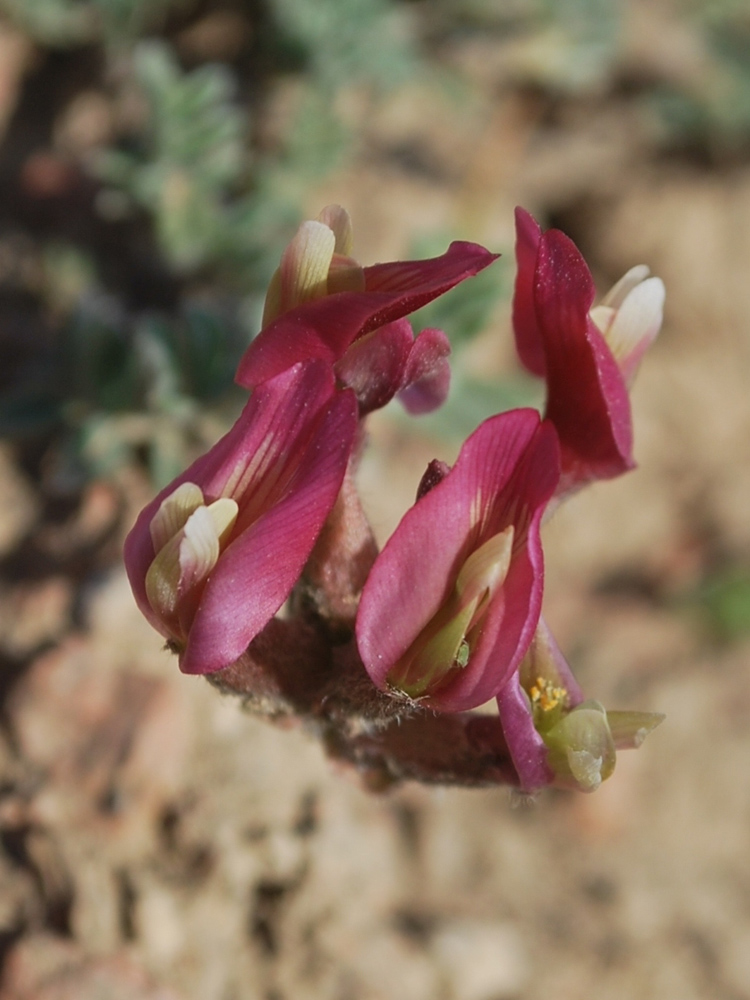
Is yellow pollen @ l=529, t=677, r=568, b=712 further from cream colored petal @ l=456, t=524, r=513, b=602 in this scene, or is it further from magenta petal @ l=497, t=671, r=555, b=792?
cream colored petal @ l=456, t=524, r=513, b=602

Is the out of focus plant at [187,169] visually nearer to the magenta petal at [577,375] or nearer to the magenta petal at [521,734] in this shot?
the magenta petal at [577,375]

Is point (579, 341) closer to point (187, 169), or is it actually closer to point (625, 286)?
point (625, 286)

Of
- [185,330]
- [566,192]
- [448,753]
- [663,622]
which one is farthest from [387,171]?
[448,753]

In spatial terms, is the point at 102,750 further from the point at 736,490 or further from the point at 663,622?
the point at 736,490

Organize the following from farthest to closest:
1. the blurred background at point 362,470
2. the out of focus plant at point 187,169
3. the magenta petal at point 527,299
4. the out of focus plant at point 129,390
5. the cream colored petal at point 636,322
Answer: the out of focus plant at point 187,169 → the out of focus plant at point 129,390 → the blurred background at point 362,470 → the cream colored petal at point 636,322 → the magenta petal at point 527,299

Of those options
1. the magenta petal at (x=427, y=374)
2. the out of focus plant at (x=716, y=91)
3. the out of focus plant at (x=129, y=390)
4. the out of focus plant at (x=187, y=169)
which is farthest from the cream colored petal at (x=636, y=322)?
→ the out of focus plant at (x=716, y=91)

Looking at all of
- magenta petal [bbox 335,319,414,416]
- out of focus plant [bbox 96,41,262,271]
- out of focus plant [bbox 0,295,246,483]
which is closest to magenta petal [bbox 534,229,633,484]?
magenta petal [bbox 335,319,414,416]
